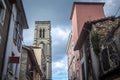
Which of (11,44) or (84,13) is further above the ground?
(84,13)

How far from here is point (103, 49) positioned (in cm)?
1420

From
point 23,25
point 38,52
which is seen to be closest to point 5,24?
point 23,25

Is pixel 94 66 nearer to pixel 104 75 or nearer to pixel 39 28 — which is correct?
pixel 104 75

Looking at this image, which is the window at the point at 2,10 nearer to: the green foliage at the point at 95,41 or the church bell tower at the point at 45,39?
the green foliage at the point at 95,41

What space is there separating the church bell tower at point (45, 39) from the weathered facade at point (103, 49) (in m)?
49.9

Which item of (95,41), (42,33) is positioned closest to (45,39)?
(42,33)

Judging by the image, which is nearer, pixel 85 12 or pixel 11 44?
pixel 11 44

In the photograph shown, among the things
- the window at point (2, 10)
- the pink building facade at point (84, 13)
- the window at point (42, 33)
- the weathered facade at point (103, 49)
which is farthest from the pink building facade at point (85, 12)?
the window at point (42, 33)

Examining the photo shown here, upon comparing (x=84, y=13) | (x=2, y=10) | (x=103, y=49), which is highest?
(x=84, y=13)

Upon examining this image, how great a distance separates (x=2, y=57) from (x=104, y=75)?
7.16 metres

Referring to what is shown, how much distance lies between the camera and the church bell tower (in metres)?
66.9

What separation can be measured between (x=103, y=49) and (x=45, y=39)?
61775 millimetres

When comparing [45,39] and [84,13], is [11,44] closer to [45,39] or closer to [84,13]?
[84,13]

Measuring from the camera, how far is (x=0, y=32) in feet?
36.0
